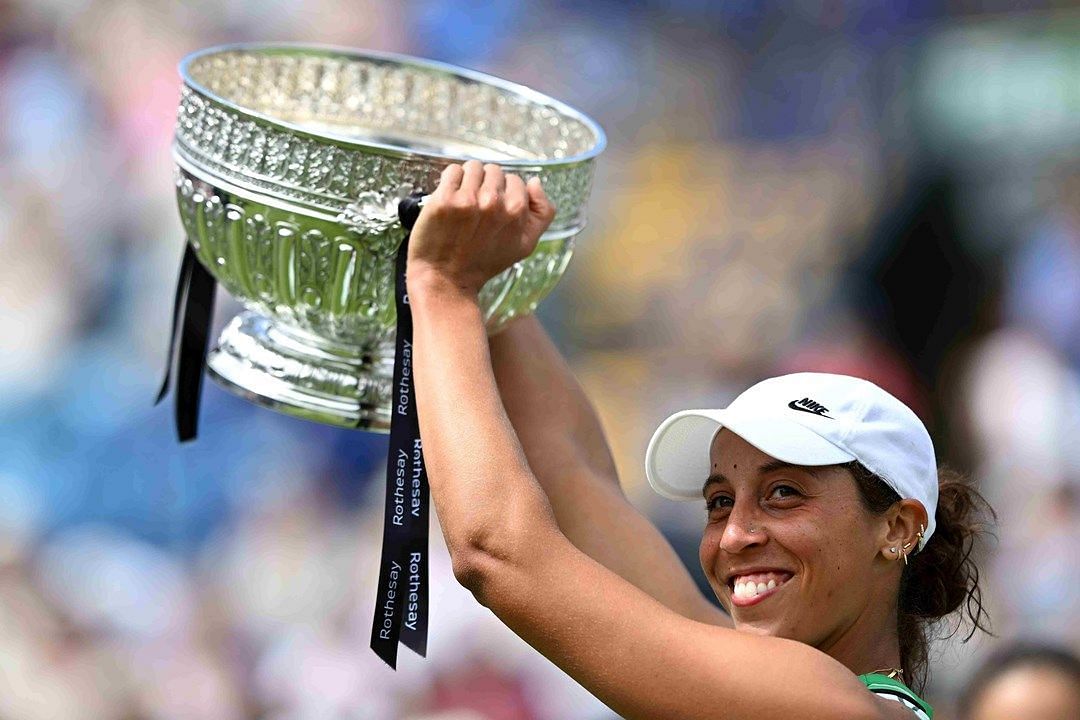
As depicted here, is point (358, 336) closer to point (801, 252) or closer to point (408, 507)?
point (408, 507)

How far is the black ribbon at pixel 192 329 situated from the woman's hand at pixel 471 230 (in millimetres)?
449

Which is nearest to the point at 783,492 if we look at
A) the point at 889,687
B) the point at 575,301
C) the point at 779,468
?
the point at 779,468

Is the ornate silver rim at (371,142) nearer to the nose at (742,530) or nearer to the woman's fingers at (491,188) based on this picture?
the woman's fingers at (491,188)

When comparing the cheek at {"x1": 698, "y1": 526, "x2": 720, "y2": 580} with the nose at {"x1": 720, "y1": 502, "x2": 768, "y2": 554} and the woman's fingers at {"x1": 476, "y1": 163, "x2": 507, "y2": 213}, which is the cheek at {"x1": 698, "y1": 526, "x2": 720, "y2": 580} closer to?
the nose at {"x1": 720, "y1": 502, "x2": 768, "y2": 554}

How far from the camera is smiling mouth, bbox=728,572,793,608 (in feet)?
4.06

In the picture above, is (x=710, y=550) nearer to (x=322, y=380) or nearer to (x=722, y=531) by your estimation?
(x=722, y=531)

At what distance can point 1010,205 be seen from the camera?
379cm

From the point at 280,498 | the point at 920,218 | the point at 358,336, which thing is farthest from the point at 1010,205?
the point at 358,336

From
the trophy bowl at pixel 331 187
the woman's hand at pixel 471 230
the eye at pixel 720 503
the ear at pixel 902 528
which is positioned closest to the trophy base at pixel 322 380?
the trophy bowl at pixel 331 187

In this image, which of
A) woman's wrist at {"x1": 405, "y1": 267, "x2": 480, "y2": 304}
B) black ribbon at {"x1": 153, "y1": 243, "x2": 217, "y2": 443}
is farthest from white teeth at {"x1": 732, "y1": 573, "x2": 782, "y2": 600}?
black ribbon at {"x1": 153, "y1": 243, "x2": 217, "y2": 443}

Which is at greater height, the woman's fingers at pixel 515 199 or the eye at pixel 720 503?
the woman's fingers at pixel 515 199

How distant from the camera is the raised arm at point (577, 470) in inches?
60.6

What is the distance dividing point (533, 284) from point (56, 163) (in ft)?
9.10

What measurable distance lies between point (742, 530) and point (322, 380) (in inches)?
18.7
